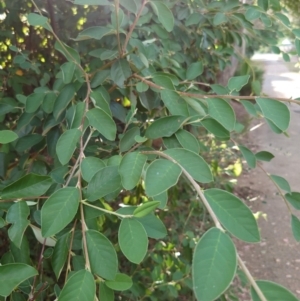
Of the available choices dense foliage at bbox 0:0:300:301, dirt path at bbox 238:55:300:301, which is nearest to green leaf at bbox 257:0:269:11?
dense foliage at bbox 0:0:300:301

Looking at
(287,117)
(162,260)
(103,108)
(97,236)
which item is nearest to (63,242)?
(97,236)

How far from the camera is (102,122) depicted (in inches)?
31.5

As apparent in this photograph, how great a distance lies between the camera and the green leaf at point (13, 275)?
1.95 ft

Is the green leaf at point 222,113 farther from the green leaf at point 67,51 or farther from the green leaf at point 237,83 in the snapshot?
the green leaf at point 67,51

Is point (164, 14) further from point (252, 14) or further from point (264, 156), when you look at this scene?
point (264, 156)

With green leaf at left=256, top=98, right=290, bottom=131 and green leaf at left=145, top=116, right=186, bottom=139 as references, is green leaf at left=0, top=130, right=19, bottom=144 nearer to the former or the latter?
green leaf at left=145, top=116, right=186, bottom=139

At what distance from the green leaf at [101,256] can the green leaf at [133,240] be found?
0.05 metres

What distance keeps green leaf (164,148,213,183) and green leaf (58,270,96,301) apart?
0.20 metres

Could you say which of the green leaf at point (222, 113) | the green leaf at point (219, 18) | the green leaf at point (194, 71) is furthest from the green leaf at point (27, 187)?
the green leaf at point (219, 18)

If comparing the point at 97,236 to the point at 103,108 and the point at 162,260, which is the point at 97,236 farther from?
the point at 162,260

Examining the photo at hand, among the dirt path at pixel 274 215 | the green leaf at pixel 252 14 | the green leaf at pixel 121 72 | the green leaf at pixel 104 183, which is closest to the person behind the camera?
the green leaf at pixel 104 183

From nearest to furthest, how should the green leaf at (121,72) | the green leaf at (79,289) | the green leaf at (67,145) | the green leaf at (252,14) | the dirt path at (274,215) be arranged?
the green leaf at (79,289), the green leaf at (67,145), the green leaf at (121,72), the green leaf at (252,14), the dirt path at (274,215)

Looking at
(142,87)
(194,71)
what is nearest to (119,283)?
(142,87)

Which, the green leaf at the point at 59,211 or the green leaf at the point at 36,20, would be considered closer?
the green leaf at the point at 59,211
